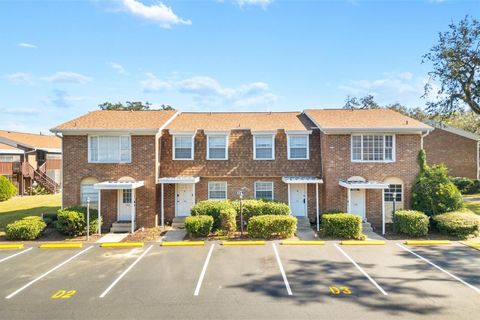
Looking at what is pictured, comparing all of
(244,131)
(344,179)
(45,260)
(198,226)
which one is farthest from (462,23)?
(45,260)

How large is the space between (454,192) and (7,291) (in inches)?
792

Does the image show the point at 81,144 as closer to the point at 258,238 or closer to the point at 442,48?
the point at 258,238

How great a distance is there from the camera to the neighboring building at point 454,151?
34.0 meters

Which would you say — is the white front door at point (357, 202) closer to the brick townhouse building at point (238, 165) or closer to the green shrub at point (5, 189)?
the brick townhouse building at point (238, 165)

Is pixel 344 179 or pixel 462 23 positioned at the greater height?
pixel 462 23

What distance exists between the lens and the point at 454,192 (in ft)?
58.4

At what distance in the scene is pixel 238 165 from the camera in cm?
2003

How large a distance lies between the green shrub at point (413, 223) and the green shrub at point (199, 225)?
31.1 ft

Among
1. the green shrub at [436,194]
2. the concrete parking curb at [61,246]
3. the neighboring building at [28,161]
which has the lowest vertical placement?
the concrete parking curb at [61,246]

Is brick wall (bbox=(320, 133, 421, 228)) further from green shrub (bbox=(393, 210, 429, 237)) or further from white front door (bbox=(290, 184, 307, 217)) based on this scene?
green shrub (bbox=(393, 210, 429, 237))

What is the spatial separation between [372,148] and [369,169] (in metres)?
1.23

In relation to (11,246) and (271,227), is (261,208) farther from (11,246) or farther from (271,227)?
(11,246)

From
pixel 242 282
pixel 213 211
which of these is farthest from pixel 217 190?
pixel 242 282

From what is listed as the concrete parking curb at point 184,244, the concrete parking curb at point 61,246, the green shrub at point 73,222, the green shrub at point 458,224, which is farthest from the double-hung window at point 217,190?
the green shrub at point 458,224
